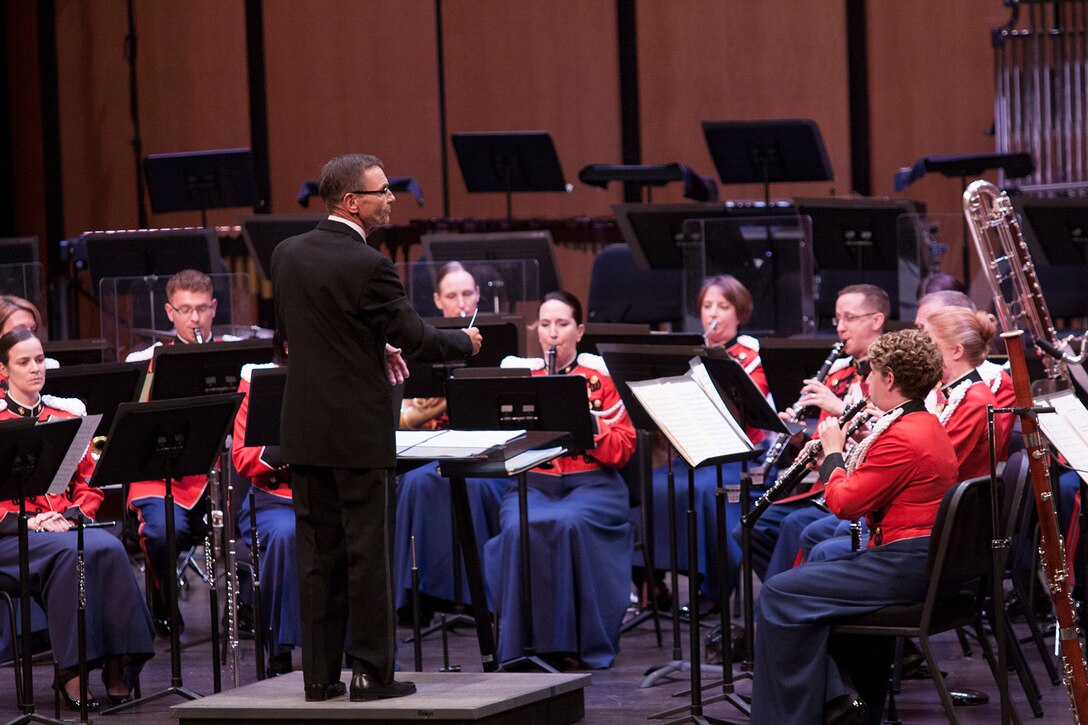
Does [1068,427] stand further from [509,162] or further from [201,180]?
[201,180]

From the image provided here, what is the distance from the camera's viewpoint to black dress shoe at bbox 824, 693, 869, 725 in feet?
13.3

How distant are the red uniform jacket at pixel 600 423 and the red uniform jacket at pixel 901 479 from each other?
163cm

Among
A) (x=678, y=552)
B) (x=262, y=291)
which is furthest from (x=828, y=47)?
(x=678, y=552)

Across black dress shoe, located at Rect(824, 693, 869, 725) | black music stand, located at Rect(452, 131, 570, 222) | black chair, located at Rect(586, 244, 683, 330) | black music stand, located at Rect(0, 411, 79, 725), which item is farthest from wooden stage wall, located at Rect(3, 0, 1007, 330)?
black dress shoe, located at Rect(824, 693, 869, 725)

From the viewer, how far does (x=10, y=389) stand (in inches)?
215

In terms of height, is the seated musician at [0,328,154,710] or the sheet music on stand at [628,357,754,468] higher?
the sheet music on stand at [628,357,754,468]

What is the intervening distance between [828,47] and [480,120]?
2.43m

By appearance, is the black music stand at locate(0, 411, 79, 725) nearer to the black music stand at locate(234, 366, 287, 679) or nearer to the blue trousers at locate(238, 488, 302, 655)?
the black music stand at locate(234, 366, 287, 679)

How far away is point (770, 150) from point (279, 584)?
3838mm

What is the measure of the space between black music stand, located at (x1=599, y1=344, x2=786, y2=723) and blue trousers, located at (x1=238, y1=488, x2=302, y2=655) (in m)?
1.28

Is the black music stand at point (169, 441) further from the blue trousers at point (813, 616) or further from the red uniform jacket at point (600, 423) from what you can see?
the blue trousers at point (813, 616)

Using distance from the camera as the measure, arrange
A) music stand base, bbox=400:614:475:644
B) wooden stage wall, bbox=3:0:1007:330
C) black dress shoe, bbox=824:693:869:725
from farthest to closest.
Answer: wooden stage wall, bbox=3:0:1007:330
music stand base, bbox=400:614:475:644
black dress shoe, bbox=824:693:869:725

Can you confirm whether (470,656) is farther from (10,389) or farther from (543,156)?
(543,156)

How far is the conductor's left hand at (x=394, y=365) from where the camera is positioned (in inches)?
165
